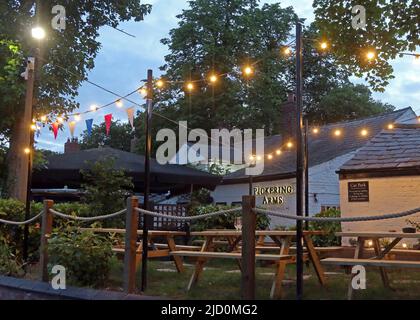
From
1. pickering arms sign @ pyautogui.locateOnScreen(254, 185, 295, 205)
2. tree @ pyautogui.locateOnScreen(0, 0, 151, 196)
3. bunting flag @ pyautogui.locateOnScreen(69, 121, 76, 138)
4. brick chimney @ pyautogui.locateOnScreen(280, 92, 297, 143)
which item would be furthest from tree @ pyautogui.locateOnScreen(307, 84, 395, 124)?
bunting flag @ pyautogui.locateOnScreen(69, 121, 76, 138)

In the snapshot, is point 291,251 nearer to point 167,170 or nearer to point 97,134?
point 167,170

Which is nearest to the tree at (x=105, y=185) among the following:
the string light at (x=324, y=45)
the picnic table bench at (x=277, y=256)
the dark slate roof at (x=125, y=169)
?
the dark slate roof at (x=125, y=169)

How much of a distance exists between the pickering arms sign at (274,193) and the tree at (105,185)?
10200 mm

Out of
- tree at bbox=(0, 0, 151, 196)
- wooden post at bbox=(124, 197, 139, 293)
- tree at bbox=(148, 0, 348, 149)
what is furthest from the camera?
tree at bbox=(148, 0, 348, 149)

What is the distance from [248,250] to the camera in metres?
4.29

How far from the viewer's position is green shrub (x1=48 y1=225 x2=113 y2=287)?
5.56m

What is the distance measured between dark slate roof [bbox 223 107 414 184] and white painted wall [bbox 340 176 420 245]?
23.1 feet

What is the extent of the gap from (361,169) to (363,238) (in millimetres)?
5077

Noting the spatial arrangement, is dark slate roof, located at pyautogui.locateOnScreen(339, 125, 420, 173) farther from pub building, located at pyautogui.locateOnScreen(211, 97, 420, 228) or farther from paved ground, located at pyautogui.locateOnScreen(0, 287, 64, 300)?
paved ground, located at pyautogui.locateOnScreen(0, 287, 64, 300)

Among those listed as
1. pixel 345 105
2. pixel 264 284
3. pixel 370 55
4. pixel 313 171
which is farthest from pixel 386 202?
pixel 345 105

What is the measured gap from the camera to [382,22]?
26.0 feet

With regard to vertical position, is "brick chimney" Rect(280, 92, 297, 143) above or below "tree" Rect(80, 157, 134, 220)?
above

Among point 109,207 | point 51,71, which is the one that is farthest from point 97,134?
point 109,207
